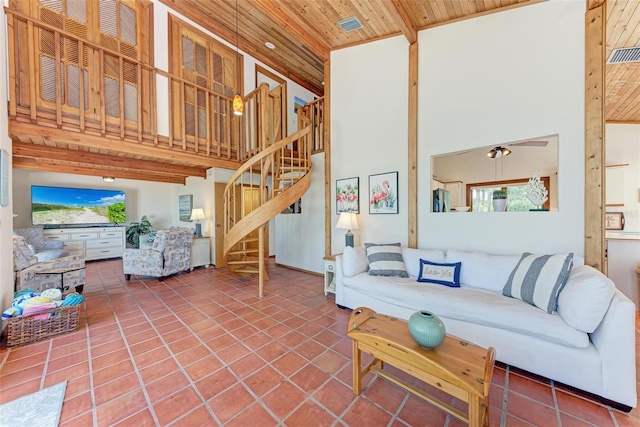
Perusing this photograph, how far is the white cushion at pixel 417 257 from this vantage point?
2859 mm

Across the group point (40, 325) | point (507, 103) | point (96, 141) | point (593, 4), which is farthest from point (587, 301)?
point (96, 141)

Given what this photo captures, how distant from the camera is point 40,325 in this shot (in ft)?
7.63

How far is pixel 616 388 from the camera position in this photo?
1492mm

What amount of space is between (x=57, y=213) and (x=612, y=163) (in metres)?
11.8

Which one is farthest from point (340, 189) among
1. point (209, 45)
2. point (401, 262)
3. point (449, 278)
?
point (209, 45)

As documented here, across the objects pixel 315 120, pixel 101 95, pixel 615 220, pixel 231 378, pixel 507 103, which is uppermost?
pixel 315 120

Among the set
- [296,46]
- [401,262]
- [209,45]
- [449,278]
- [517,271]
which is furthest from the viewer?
[296,46]

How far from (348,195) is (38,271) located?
14.9 ft

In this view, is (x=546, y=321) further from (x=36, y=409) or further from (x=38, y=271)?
(x=38, y=271)

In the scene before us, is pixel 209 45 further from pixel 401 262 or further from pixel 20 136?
pixel 401 262

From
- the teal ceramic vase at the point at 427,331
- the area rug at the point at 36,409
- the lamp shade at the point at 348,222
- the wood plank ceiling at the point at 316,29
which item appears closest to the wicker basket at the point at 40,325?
the area rug at the point at 36,409

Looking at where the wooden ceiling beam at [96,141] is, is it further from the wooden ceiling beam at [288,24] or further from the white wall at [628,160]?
the white wall at [628,160]

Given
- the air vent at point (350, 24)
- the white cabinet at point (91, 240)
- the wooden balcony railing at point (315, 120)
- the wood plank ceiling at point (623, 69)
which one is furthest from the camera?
the white cabinet at point (91, 240)

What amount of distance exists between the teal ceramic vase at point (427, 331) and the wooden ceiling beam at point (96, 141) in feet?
14.2
